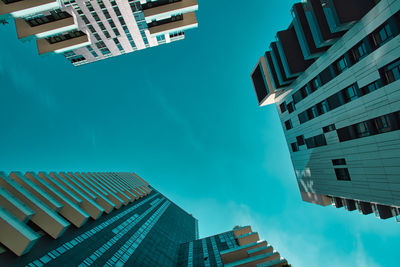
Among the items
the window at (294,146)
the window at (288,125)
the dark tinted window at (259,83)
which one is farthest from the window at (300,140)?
the dark tinted window at (259,83)

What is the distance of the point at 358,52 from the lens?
20.6 m

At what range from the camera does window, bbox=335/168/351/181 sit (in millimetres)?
24203

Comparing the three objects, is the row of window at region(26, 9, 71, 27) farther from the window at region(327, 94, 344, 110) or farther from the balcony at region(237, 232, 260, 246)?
the balcony at region(237, 232, 260, 246)

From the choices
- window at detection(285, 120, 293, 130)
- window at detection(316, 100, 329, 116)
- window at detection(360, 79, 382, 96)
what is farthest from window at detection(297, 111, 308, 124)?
window at detection(360, 79, 382, 96)

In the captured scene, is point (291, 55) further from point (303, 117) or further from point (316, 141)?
point (316, 141)

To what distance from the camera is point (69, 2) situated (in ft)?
111

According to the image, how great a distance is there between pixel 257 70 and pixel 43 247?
48.4 metres

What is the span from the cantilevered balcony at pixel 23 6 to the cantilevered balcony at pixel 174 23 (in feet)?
61.9

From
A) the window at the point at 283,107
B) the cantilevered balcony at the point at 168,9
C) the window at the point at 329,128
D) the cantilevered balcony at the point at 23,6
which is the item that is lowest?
the window at the point at 329,128

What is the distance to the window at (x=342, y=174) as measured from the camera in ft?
79.4

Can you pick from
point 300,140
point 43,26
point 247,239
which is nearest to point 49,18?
point 43,26

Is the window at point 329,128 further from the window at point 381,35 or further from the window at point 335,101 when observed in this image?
the window at point 381,35

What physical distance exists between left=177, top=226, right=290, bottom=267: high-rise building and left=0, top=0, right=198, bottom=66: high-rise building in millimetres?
45856

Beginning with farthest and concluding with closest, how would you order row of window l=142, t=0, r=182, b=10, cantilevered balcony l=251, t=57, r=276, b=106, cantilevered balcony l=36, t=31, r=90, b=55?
cantilevered balcony l=251, t=57, r=276, b=106, cantilevered balcony l=36, t=31, r=90, b=55, row of window l=142, t=0, r=182, b=10
